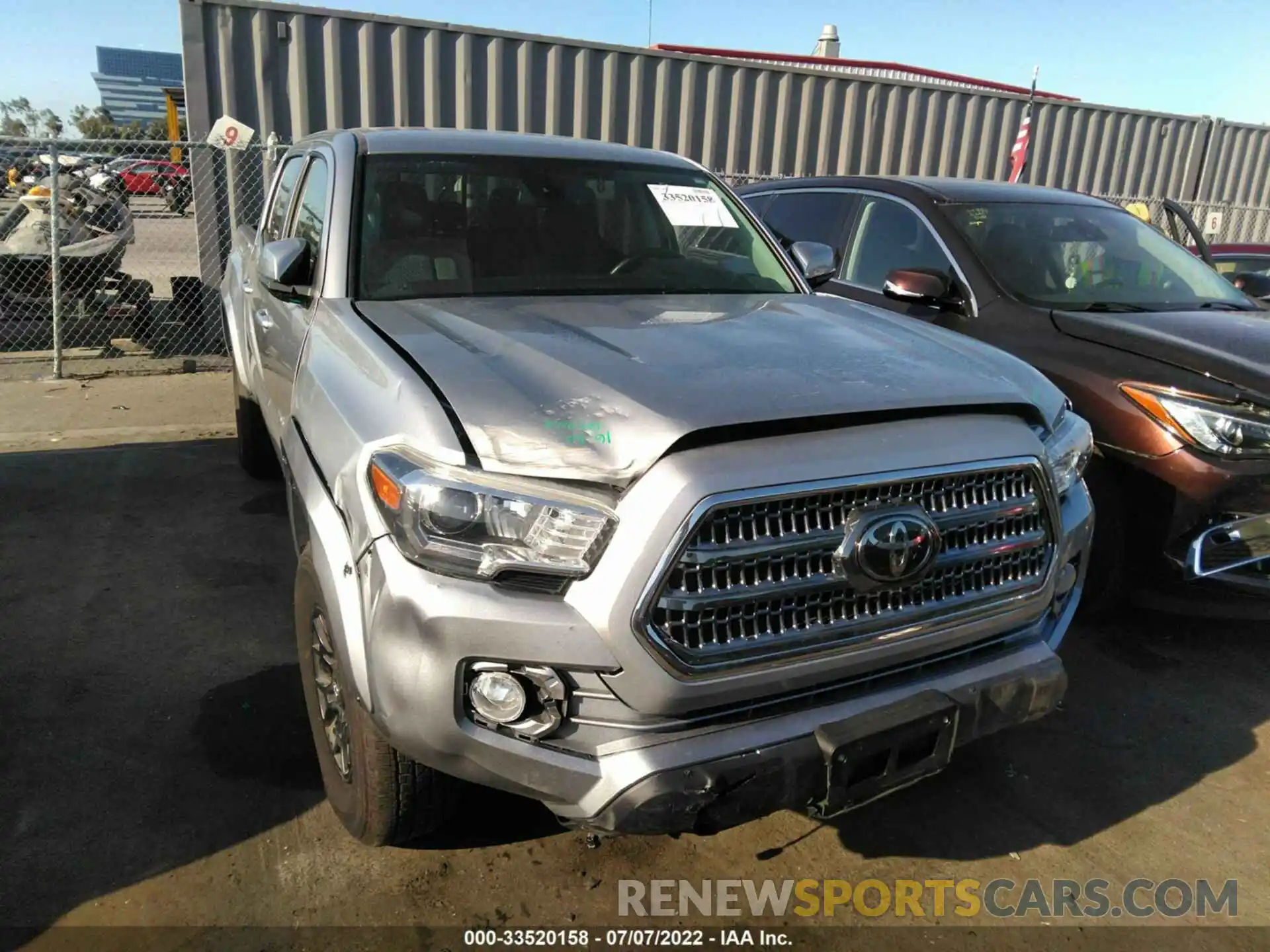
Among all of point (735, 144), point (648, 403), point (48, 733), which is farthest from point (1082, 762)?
point (735, 144)

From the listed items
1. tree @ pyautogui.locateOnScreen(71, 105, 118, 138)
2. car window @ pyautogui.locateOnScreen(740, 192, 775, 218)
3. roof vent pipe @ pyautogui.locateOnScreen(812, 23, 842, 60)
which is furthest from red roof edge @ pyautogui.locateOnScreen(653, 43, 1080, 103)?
tree @ pyautogui.locateOnScreen(71, 105, 118, 138)

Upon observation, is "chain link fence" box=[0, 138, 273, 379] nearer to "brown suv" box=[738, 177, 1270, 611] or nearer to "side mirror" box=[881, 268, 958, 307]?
"brown suv" box=[738, 177, 1270, 611]

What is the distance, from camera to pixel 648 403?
2033mm

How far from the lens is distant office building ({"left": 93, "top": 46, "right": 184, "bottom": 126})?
136500mm

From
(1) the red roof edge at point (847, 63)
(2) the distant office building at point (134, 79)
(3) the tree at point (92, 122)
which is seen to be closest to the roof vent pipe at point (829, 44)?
(1) the red roof edge at point (847, 63)

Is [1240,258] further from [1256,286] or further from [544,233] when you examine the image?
[544,233]

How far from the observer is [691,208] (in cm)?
368

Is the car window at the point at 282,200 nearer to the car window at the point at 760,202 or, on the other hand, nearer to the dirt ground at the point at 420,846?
the dirt ground at the point at 420,846

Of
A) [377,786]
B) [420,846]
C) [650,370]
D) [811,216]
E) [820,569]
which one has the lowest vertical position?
[420,846]

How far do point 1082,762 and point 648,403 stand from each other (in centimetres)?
205

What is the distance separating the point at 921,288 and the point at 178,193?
44.4 feet

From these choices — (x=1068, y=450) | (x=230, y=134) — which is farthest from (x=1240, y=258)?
(x=230, y=134)

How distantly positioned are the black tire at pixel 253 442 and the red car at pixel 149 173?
4056 mm

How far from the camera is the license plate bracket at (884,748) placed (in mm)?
2014
